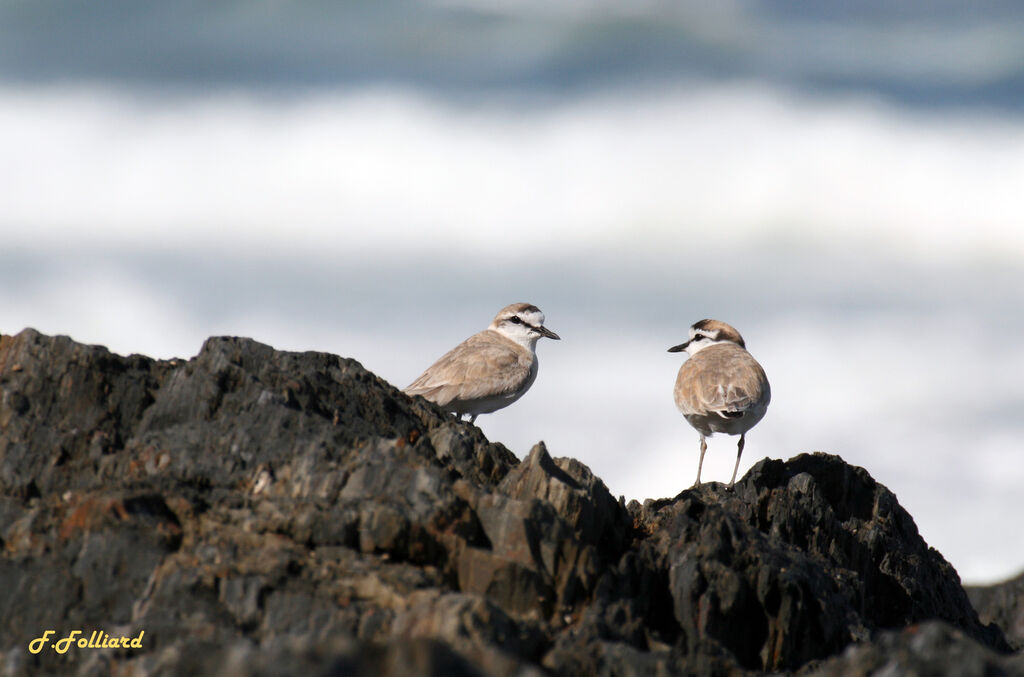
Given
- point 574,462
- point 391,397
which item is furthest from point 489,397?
point 574,462

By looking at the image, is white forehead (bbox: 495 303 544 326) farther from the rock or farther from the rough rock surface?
the rough rock surface

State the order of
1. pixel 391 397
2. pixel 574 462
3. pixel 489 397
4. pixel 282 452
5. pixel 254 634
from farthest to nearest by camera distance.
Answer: pixel 489 397, pixel 391 397, pixel 574 462, pixel 282 452, pixel 254 634

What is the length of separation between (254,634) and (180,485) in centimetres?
196

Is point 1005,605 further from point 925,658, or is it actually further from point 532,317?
point 925,658

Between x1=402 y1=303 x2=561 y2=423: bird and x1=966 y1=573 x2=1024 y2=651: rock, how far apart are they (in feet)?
27.7

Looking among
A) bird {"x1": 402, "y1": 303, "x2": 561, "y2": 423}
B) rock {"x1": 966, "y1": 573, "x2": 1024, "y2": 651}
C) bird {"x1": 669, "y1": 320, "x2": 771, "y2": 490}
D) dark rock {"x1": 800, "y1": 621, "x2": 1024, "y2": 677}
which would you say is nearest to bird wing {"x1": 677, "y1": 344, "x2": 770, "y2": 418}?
bird {"x1": 669, "y1": 320, "x2": 771, "y2": 490}

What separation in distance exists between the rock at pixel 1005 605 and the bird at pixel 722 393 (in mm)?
4716

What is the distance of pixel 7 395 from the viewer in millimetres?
9578

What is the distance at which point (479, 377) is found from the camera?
728 inches

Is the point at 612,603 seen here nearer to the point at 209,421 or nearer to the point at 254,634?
the point at 254,634

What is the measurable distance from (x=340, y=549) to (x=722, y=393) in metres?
10.7

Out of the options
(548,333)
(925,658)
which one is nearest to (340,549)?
(925,658)

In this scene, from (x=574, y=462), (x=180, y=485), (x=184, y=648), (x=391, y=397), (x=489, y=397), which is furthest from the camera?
(x=489, y=397)

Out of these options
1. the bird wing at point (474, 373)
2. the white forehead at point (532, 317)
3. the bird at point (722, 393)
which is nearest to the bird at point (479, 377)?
the bird wing at point (474, 373)
